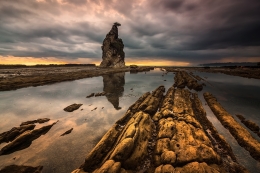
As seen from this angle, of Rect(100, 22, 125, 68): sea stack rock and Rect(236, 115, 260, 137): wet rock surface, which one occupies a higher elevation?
Rect(100, 22, 125, 68): sea stack rock

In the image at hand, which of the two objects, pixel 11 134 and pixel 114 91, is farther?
pixel 114 91

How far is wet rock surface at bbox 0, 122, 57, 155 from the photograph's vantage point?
418 inches

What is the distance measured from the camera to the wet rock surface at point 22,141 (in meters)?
10.6

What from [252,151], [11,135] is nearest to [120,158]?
[252,151]

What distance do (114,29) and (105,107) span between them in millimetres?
173370

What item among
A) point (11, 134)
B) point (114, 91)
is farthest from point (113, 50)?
point (11, 134)

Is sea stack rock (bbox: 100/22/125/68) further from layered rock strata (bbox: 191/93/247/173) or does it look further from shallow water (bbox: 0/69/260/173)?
layered rock strata (bbox: 191/93/247/173)

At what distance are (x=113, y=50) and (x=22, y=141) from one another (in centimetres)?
16700

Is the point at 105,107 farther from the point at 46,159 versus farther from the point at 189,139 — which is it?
the point at 189,139

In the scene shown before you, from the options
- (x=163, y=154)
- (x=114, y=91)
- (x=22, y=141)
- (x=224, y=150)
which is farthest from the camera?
(x=114, y=91)

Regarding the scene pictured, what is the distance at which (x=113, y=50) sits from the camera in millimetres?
169875

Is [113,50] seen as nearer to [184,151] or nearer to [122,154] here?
[122,154]

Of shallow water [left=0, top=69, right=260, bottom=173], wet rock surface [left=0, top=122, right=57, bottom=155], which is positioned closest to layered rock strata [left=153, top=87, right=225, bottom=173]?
shallow water [left=0, top=69, right=260, bottom=173]

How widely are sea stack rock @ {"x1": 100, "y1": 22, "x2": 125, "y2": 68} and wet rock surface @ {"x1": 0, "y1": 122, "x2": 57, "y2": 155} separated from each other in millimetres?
164289
